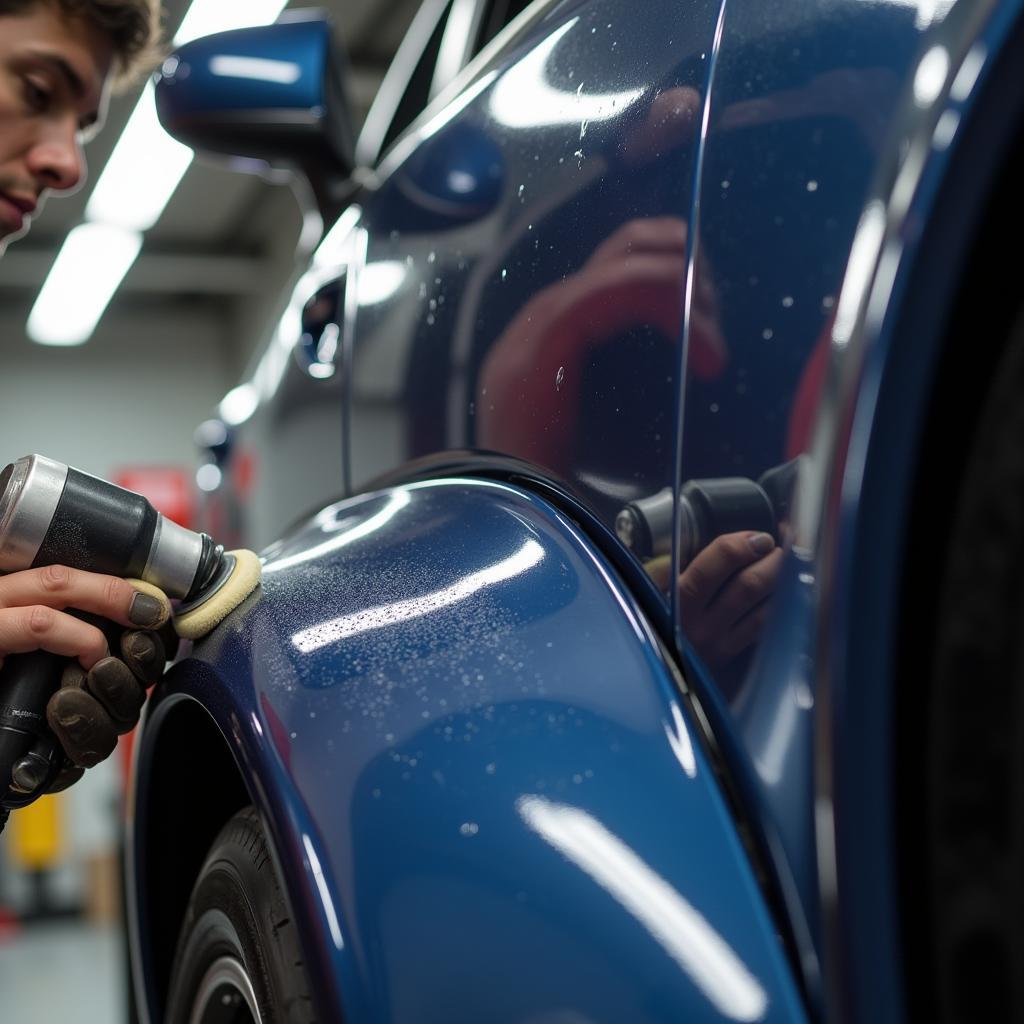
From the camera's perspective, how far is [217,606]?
0.86 metres

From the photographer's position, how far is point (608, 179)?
0.75 metres

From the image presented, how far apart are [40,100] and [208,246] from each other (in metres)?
7.84

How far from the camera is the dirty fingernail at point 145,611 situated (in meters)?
0.86

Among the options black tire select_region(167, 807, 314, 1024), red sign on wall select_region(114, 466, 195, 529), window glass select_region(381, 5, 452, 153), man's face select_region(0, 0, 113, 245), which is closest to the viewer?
black tire select_region(167, 807, 314, 1024)

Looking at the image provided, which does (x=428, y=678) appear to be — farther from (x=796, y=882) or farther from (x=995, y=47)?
(x=995, y=47)

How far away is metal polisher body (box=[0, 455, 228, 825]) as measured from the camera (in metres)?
0.84

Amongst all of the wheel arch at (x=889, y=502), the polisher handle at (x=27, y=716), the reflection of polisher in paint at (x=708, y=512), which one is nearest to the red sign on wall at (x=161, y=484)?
the polisher handle at (x=27, y=716)

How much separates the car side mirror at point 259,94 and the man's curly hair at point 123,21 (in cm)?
7

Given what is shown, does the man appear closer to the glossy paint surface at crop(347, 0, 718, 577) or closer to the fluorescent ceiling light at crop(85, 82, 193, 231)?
the glossy paint surface at crop(347, 0, 718, 577)

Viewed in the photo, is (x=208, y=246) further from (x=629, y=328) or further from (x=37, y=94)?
(x=629, y=328)

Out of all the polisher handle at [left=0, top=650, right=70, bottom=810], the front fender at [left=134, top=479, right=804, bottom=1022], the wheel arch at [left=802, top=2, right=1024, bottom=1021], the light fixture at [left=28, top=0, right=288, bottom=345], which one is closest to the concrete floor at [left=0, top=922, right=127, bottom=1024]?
the polisher handle at [left=0, top=650, right=70, bottom=810]

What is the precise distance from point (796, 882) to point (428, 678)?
0.77 ft

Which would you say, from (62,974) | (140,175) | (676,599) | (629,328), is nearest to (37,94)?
(629,328)

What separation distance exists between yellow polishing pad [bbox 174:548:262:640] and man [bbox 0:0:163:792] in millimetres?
18
